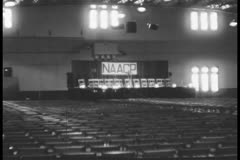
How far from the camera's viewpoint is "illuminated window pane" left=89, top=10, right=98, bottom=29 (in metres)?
33.9

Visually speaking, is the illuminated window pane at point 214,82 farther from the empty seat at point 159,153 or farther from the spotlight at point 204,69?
the empty seat at point 159,153

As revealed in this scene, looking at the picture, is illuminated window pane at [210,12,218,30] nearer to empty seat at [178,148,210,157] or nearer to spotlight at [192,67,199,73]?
spotlight at [192,67,199,73]

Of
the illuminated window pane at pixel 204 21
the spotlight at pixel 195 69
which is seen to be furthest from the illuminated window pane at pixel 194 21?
the spotlight at pixel 195 69

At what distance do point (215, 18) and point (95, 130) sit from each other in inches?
1084

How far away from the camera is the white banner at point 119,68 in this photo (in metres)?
34.0

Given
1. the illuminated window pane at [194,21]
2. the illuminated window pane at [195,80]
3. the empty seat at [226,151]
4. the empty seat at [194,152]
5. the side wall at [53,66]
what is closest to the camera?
the empty seat at [194,152]

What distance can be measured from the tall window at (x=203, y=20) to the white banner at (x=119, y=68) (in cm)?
512

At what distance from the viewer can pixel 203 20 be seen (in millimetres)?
36000

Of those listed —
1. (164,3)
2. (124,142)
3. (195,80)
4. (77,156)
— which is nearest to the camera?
(77,156)

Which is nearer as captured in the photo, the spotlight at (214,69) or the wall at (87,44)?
the wall at (87,44)

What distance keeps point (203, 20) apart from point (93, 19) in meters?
7.84

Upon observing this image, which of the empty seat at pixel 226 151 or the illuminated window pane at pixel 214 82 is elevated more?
the illuminated window pane at pixel 214 82

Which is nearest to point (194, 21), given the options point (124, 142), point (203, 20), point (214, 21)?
point (203, 20)

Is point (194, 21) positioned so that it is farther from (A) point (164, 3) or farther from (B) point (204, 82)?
(B) point (204, 82)
